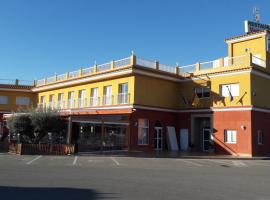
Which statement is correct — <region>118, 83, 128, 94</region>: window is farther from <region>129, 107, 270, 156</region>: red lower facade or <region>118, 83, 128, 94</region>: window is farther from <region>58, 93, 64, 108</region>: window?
<region>58, 93, 64, 108</region>: window

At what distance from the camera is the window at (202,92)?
109 ft

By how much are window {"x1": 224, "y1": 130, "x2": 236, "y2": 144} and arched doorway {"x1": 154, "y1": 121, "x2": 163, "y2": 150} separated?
5.71m

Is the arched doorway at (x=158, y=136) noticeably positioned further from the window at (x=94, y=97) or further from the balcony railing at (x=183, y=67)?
the window at (x=94, y=97)

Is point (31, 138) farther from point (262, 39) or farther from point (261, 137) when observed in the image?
point (262, 39)

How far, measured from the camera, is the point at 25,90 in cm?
4825

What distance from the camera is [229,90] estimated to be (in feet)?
104

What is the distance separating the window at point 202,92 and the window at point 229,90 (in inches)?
56.7

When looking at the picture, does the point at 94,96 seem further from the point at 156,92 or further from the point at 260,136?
the point at 260,136

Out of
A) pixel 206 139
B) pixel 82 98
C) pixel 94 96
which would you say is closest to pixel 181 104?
pixel 206 139

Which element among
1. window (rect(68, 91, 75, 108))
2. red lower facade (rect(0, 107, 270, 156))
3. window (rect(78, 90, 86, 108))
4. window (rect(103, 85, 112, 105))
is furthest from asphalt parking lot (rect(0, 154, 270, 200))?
window (rect(68, 91, 75, 108))

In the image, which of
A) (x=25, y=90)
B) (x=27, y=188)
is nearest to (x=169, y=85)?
(x=25, y=90)

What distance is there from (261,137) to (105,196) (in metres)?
24.2

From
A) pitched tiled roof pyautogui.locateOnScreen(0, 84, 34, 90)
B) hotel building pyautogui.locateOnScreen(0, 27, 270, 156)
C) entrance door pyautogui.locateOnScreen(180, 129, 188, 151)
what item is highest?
pitched tiled roof pyautogui.locateOnScreen(0, 84, 34, 90)

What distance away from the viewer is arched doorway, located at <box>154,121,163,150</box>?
33.8 meters
